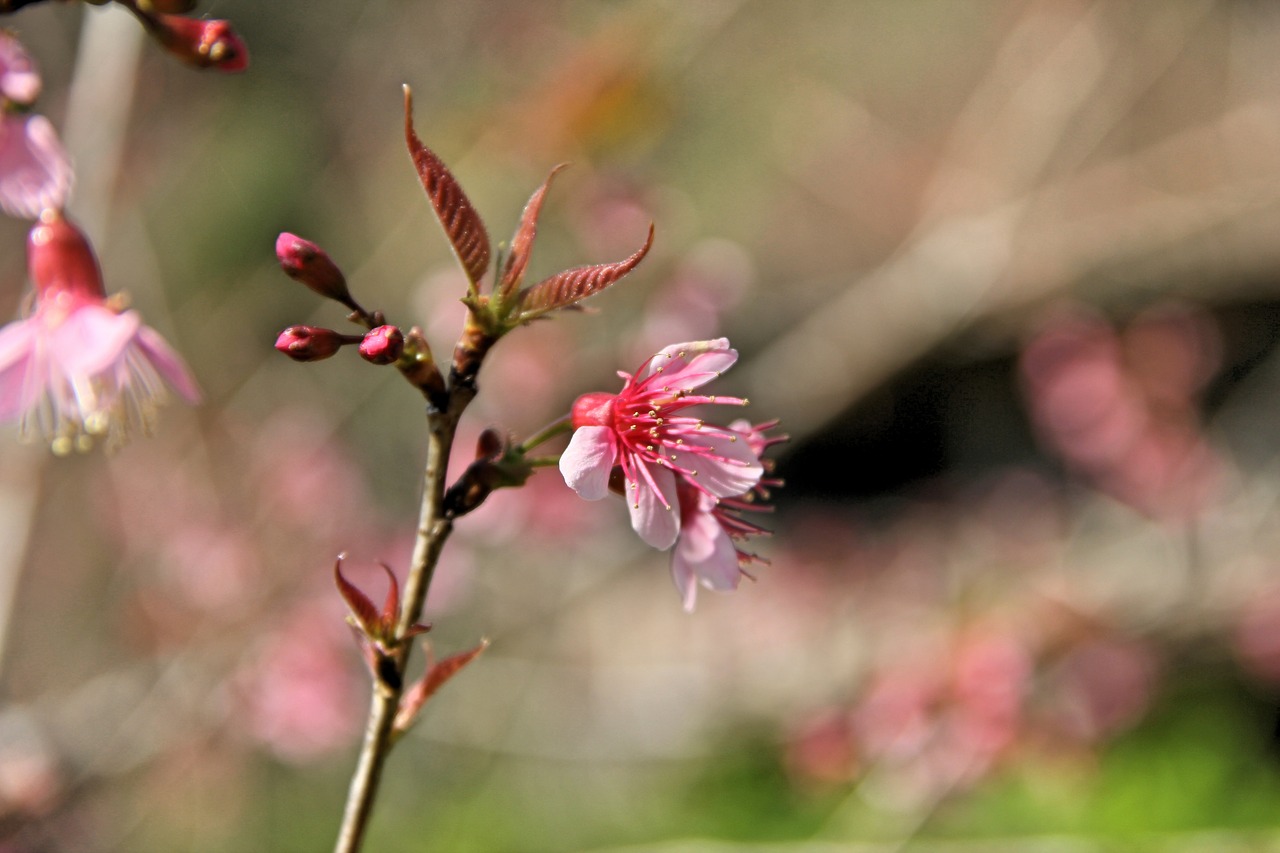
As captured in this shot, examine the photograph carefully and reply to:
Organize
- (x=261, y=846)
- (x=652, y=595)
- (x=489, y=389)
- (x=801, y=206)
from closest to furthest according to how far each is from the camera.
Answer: (x=489, y=389)
(x=261, y=846)
(x=652, y=595)
(x=801, y=206)

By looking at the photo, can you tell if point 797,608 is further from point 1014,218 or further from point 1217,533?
point 1014,218

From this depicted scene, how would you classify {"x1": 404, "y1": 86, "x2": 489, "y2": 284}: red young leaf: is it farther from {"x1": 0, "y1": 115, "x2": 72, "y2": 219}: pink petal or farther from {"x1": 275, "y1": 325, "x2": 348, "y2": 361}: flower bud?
{"x1": 0, "y1": 115, "x2": 72, "y2": 219}: pink petal

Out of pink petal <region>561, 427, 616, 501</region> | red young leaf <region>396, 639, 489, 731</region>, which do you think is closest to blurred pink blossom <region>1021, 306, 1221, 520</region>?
pink petal <region>561, 427, 616, 501</region>

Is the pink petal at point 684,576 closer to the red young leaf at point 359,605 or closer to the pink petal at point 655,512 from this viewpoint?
the pink petal at point 655,512

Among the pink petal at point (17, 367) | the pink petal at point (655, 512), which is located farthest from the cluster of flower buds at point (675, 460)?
the pink petal at point (17, 367)

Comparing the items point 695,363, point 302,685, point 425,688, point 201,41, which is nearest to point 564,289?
point 695,363

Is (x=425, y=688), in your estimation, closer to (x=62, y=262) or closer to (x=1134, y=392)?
(x=62, y=262)

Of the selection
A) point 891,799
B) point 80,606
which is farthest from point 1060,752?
point 80,606
